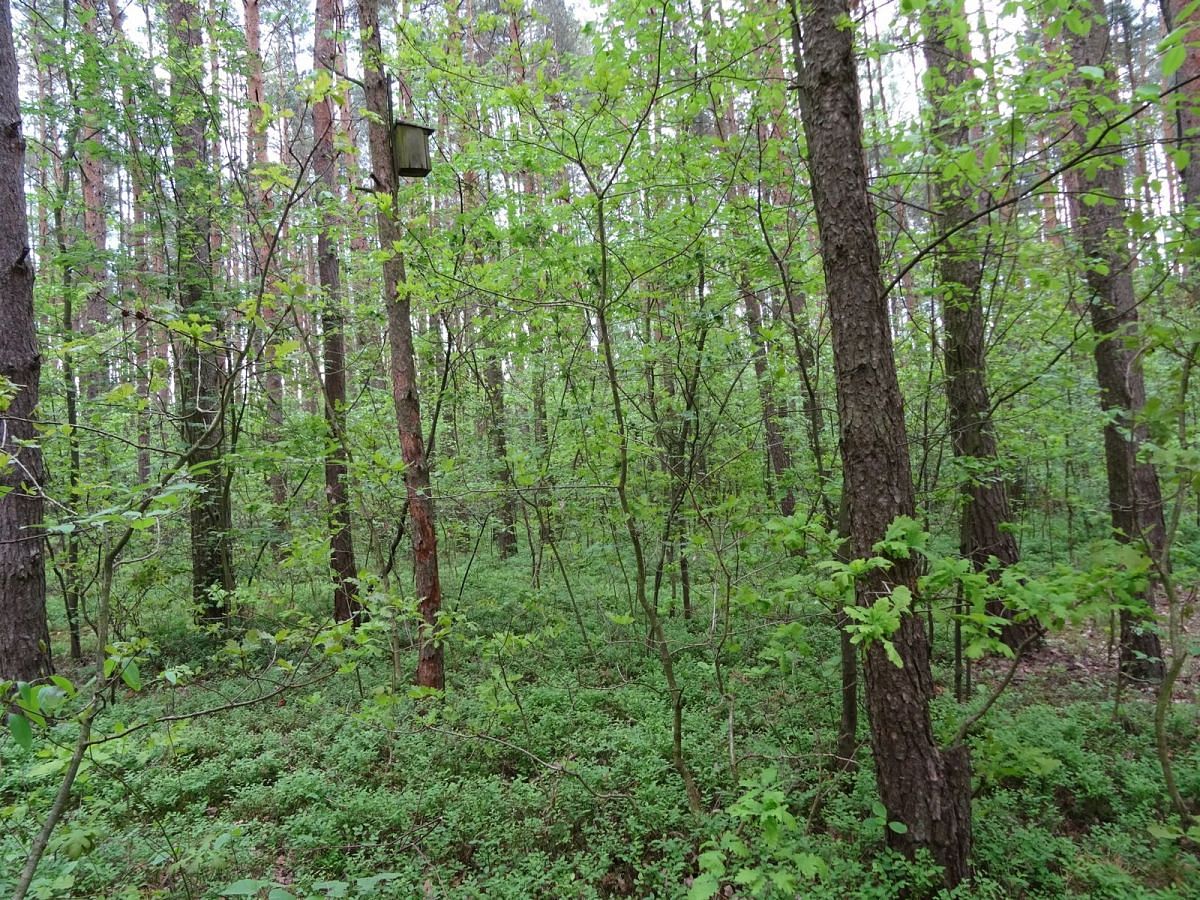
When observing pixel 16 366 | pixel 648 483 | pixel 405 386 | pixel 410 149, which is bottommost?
pixel 648 483

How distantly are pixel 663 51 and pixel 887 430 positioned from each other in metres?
2.82

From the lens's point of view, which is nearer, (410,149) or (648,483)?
(410,149)

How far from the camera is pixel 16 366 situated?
4117 millimetres

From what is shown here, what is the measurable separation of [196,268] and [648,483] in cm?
546

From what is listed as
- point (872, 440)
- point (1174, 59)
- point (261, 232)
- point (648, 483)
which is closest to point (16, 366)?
point (261, 232)

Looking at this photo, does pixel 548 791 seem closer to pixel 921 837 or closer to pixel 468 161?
pixel 921 837

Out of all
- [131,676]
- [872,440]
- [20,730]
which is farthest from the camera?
[872,440]

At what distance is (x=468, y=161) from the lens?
4.70 metres

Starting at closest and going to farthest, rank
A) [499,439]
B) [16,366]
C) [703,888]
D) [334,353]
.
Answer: [703,888] < [16,366] < [334,353] < [499,439]

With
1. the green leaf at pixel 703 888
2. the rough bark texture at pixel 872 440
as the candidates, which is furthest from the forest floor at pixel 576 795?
the rough bark texture at pixel 872 440

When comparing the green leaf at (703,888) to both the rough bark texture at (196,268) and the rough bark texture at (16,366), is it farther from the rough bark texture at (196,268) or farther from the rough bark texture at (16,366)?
the rough bark texture at (196,268)

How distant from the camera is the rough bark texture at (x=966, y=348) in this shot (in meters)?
3.90

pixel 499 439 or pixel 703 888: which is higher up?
pixel 499 439

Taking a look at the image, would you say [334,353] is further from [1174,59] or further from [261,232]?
[1174,59]
